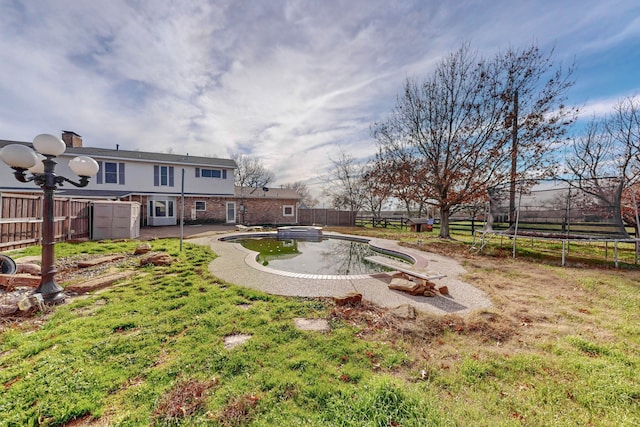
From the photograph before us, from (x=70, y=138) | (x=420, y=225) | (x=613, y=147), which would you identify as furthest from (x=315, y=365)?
(x=70, y=138)

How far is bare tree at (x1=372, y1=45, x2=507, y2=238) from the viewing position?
1009 cm

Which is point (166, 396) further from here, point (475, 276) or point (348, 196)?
point (348, 196)

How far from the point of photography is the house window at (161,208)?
16312 millimetres

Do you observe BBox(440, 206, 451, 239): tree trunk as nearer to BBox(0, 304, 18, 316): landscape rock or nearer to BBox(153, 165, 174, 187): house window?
BBox(0, 304, 18, 316): landscape rock

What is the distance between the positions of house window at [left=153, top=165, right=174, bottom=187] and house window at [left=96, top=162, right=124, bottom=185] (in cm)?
198

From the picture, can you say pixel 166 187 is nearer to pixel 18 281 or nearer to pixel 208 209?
pixel 208 209

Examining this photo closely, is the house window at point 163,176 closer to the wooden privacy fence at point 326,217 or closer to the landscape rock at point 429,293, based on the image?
the wooden privacy fence at point 326,217

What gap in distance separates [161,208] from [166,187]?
1889 mm

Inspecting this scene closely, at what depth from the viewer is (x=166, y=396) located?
70.9 inches

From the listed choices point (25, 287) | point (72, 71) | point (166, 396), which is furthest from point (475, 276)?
point (72, 71)

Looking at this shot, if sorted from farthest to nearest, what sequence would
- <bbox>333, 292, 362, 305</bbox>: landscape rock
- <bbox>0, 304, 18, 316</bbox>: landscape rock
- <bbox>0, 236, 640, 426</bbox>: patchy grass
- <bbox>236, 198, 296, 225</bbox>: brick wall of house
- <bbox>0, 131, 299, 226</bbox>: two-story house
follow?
1. <bbox>236, 198, 296, 225</bbox>: brick wall of house
2. <bbox>0, 131, 299, 226</bbox>: two-story house
3. <bbox>333, 292, 362, 305</bbox>: landscape rock
4. <bbox>0, 304, 18, 316</bbox>: landscape rock
5. <bbox>0, 236, 640, 426</bbox>: patchy grass

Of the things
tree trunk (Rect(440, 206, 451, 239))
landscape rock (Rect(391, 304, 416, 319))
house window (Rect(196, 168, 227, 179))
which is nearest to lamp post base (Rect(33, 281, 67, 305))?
landscape rock (Rect(391, 304, 416, 319))

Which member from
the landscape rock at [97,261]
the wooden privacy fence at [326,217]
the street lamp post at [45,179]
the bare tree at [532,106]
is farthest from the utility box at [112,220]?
the bare tree at [532,106]

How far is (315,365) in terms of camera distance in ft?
7.22
